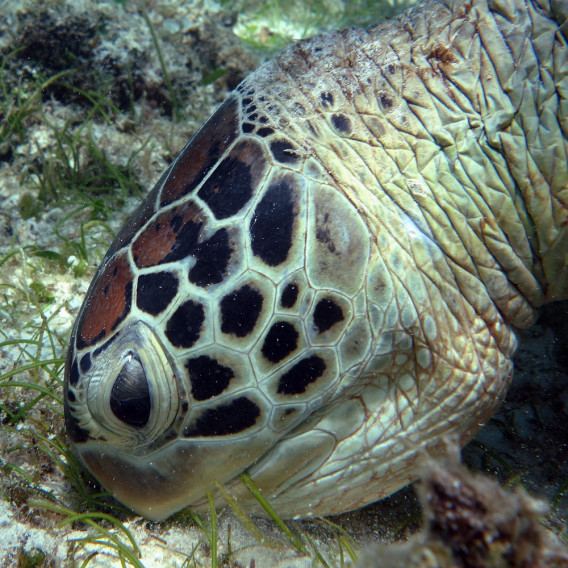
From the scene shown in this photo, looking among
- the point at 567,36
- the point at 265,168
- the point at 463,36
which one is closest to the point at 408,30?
the point at 463,36

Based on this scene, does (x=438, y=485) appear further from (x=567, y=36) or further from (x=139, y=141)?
(x=139, y=141)

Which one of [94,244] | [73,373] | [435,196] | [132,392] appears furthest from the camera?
[94,244]

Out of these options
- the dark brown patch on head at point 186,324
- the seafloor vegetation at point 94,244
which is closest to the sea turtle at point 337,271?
the dark brown patch on head at point 186,324

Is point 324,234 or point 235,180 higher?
point 235,180

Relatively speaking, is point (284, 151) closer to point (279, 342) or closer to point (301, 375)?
point (279, 342)

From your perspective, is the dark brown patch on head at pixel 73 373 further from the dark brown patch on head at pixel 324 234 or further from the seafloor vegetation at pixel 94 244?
the dark brown patch on head at pixel 324 234

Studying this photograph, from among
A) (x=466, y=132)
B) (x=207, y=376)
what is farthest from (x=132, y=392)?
(x=466, y=132)

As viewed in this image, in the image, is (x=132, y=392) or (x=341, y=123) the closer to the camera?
(x=132, y=392)

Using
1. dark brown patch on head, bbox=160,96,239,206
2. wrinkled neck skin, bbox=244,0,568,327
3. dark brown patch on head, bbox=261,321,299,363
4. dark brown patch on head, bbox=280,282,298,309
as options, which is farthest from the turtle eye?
wrinkled neck skin, bbox=244,0,568,327
